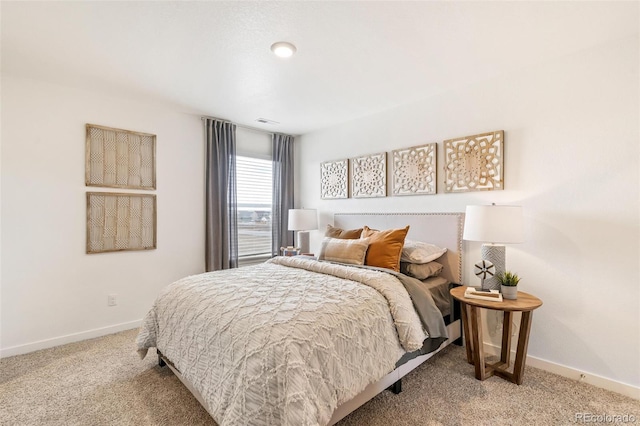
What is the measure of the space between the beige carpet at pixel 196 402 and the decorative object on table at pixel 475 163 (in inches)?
60.4

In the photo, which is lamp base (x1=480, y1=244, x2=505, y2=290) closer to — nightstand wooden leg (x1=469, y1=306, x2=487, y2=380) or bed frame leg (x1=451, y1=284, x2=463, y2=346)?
nightstand wooden leg (x1=469, y1=306, x2=487, y2=380)

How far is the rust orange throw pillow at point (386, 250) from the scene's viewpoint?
8.67 ft

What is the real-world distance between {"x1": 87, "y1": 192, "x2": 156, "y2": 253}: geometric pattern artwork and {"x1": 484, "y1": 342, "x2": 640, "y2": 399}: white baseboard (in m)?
3.80

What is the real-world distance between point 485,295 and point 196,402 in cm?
213

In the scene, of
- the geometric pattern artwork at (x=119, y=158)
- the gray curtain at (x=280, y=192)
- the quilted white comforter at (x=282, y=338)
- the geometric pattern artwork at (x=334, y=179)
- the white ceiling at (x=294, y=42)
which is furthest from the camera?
the gray curtain at (x=280, y=192)

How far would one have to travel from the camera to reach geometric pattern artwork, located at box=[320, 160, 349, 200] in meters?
3.99

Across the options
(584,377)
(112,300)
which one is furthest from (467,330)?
(112,300)

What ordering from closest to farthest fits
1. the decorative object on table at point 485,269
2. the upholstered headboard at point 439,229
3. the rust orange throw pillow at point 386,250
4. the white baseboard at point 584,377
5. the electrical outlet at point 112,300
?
the white baseboard at point 584,377, the decorative object on table at point 485,269, the rust orange throw pillow at point 386,250, the upholstered headboard at point 439,229, the electrical outlet at point 112,300

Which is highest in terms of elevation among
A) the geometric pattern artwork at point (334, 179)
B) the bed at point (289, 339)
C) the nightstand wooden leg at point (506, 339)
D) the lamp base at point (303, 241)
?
the geometric pattern artwork at point (334, 179)

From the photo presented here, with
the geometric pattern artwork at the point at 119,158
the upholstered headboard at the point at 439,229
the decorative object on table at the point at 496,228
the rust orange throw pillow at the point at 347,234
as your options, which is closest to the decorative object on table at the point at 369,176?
the upholstered headboard at the point at 439,229

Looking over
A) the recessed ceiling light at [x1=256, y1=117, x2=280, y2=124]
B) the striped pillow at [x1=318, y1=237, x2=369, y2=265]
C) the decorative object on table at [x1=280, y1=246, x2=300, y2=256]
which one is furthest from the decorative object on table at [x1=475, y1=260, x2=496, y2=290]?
the recessed ceiling light at [x1=256, y1=117, x2=280, y2=124]

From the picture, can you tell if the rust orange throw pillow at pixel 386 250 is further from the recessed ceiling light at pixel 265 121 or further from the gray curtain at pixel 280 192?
the recessed ceiling light at pixel 265 121

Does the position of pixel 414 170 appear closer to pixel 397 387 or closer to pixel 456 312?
pixel 456 312

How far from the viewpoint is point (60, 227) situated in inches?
115
